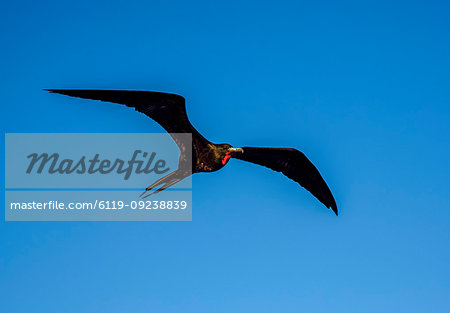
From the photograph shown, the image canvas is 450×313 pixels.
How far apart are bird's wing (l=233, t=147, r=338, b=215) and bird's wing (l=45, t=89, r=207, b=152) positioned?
66.2 inches

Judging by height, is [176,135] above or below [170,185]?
above

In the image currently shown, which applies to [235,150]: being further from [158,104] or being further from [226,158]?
[158,104]

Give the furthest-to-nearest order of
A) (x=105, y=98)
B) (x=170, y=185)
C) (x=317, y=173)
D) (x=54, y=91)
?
(x=317, y=173)
(x=170, y=185)
(x=105, y=98)
(x=54, y=91)

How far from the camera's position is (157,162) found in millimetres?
10406

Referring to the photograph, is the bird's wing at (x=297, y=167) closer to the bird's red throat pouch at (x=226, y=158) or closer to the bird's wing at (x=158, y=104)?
the bird's red throat pouch at (x=226, y=158)

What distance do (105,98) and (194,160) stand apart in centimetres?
205

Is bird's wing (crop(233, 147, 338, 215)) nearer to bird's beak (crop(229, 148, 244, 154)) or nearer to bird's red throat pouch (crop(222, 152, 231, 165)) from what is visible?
bird's beak (crop(229, 148, 244, 154))

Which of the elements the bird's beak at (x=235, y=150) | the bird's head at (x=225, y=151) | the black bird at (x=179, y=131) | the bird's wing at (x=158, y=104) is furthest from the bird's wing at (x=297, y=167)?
the bird's wing at (x=158, y=104)

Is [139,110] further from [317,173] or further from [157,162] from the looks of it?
[317,173]

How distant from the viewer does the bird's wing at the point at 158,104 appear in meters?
8.70

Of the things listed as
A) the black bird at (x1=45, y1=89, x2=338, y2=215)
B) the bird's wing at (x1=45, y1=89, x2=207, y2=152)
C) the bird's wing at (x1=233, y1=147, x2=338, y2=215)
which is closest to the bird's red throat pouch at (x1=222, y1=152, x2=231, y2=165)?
the black bird at (x1=45, y1=89, x2=338, y2=215)

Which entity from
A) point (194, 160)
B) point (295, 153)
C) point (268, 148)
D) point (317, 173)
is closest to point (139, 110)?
point (194, 160)

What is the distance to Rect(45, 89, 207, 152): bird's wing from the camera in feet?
→ 28.5

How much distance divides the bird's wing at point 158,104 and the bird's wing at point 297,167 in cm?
168
